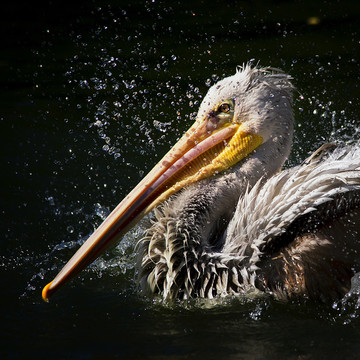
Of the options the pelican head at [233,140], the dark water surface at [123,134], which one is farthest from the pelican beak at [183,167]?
the dark water surface at [123,134]

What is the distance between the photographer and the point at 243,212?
3553mm

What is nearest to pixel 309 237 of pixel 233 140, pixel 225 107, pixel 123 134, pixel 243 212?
pixel 243 212

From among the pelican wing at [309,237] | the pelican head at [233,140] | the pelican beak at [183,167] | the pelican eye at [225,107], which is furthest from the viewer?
the pelican eye at [225,107]

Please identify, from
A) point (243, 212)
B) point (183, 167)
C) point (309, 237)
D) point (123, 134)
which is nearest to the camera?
point (309, 237)

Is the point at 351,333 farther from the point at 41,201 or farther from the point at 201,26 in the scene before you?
the point at 201,26

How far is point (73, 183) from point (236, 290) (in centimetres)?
220

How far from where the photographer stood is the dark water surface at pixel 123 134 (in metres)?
3.18

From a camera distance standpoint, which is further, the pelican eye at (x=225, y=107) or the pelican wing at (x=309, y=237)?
the pelican eye at (x=225, y=107)

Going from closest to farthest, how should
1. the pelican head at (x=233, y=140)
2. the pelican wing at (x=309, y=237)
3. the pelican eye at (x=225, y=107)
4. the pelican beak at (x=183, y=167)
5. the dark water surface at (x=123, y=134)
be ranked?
the dark water surface at (x=123, y=134), the pelican wing at (x=309, y=237), the pelican beak at (x=183, y=167), the pelican head at (x=233, y=140), the pelican eye at (x=225, y=107)

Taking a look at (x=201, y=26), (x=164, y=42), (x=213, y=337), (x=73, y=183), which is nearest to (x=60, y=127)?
(x=73, y=183)

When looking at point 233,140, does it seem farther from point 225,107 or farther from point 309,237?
point 309,237

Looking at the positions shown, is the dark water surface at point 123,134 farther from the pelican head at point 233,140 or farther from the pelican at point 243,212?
the pelican head at point 233,140

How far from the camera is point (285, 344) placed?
3041 millimetres

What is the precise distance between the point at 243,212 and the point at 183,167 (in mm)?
526
